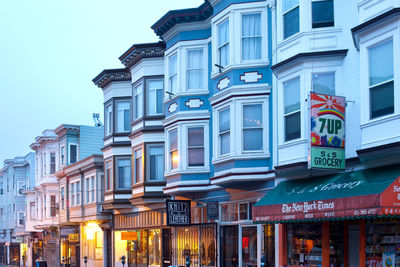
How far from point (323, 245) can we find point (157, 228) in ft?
47.3

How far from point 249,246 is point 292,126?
223 inches

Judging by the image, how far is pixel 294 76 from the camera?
63.0ft

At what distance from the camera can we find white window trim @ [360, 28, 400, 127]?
15.0 metres

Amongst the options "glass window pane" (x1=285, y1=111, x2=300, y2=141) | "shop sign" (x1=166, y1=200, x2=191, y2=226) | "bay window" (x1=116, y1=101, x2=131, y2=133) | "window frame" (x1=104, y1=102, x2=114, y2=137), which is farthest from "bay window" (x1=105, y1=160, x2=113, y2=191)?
"glass window pane" (x1=285, y1=111, x2=300, y2=141)

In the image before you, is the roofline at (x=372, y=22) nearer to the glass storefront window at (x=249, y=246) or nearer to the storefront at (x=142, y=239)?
the glass storefront window at (x=249, y=246)

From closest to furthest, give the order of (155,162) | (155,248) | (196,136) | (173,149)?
1. (196,136)
2. (173,149)
3. (155,162)
4. (155,248)

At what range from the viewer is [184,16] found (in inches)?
1030

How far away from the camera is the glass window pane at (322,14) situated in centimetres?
1873

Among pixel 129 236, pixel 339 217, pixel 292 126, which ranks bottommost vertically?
pixel 129 236

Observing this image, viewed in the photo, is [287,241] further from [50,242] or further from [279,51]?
[50,242]

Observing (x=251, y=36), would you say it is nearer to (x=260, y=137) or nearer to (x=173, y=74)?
(x=260, y=137)

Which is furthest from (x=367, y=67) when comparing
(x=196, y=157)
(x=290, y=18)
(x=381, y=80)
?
(x=196, y=157)

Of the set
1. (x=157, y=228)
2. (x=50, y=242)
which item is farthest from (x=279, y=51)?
(x=50, y=242)

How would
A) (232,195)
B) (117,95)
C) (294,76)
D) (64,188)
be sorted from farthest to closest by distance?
(64,188) < (117,95) < (232,195) < (294,76)
